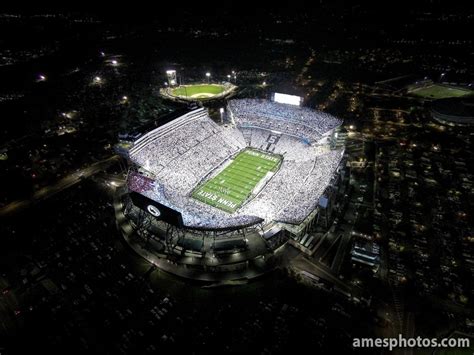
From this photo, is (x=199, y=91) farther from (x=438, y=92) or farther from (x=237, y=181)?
(x=438, y=92)

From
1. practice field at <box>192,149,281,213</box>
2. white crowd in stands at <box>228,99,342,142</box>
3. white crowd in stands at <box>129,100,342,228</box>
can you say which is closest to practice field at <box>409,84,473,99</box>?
white crowd in stands at <box>228,99,342,142</box>

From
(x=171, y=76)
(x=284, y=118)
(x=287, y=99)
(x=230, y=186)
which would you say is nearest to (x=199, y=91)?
(x=171, y=76)

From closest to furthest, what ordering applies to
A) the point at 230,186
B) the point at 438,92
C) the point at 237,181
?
the point at 230,186 → the point at 237,181 → the point at 438,92

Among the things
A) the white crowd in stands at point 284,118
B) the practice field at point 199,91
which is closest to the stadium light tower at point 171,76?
the practice field at point 199,91

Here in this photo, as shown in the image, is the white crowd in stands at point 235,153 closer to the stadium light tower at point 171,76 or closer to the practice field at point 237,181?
the practice field at point 237,181

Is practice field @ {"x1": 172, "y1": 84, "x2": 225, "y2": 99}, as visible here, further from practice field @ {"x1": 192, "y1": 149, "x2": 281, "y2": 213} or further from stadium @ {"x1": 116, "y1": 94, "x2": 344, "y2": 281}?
practice field @ {"x1": 192, "y1": 149, "x2": 281, "y2": 213}

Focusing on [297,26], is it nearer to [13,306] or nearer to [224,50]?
[224,50]
